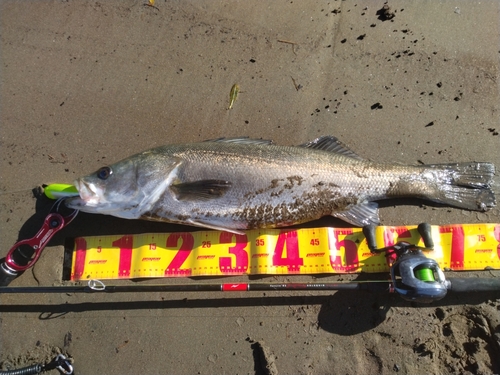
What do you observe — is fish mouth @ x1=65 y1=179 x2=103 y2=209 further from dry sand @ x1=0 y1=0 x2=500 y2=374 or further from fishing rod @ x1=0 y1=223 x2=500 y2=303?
fishing rod @ x1=0 y1=223 x2=500 y2=303

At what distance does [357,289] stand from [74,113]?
3.76m

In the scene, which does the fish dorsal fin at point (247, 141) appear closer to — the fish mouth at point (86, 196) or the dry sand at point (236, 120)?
the dry sand at point (236, 120)

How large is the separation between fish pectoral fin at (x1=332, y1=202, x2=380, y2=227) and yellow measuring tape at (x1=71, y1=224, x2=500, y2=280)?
15cm

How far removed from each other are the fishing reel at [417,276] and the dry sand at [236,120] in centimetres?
46

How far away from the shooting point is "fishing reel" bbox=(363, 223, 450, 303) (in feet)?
9.36

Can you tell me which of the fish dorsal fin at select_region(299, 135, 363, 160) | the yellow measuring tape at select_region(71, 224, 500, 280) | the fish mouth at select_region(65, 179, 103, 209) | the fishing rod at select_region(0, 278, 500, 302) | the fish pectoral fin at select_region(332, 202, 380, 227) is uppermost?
the fish dorsal fin at select_region(299, 135, 363, 160)

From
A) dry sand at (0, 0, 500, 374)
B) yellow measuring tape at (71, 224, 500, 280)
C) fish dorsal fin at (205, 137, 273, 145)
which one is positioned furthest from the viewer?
fish dorsal fin at (205, 137, 273, 145)

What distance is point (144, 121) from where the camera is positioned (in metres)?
4.01

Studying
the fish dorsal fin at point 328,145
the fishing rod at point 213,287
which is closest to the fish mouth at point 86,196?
the fishing rod at point 213,287

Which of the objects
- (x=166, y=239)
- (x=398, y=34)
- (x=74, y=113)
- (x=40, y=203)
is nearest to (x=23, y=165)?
(x=40, y=203)

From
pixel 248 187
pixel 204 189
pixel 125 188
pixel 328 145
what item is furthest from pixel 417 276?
pixel 125 188

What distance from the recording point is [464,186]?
353 cm

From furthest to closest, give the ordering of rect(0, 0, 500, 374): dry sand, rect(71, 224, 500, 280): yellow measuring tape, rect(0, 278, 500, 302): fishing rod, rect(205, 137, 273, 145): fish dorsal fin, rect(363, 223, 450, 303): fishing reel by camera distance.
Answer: rect(205, 137, 273, 145): fish dorsal fin < rect(71, 224, 500, 280): yellow measuring tape < rect(0, 0, 500, 374): dry sand < rect(0, 278, 500, 302): fishing rod < rect(363, 223, 450, 303): fishing reel

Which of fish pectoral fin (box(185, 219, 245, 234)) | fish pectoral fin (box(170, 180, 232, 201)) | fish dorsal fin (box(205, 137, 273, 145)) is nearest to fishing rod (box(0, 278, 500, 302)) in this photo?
fish pectoral fin (box(185, 219, 245, 234))
